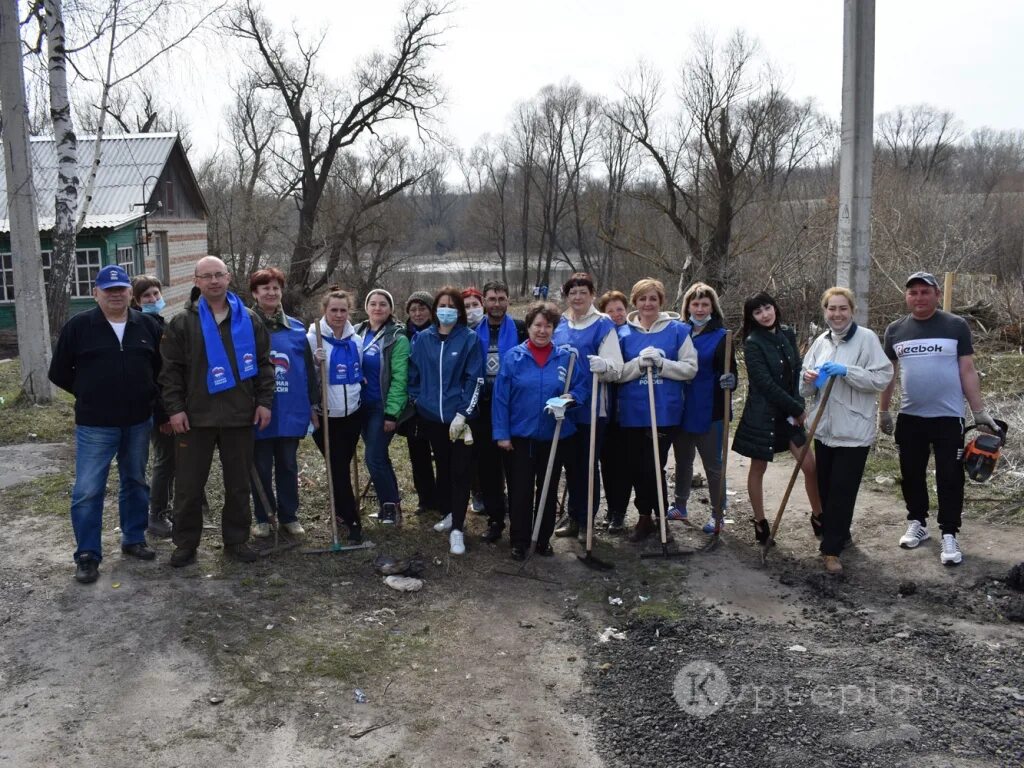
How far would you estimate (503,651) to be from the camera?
180 inches

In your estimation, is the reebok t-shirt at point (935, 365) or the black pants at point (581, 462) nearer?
the reebok t-shirt at point (935, 365)

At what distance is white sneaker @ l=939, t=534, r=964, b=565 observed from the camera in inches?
214

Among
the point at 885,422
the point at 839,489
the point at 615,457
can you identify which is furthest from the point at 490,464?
the point at 885,422

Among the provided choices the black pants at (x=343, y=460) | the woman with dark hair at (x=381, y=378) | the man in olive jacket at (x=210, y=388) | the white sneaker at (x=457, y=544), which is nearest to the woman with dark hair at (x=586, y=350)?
the white sneaker at (x=457, y=544)

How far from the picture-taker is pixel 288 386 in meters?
5.72

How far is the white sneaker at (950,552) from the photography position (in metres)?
5.44

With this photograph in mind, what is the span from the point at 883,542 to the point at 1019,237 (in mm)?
32651

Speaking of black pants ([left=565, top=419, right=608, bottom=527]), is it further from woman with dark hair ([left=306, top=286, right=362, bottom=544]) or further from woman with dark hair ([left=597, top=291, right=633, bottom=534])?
woman with dark hair ([left=306, top=286, right=362, bottom=544])

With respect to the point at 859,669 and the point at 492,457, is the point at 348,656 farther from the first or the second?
the point at 859,669

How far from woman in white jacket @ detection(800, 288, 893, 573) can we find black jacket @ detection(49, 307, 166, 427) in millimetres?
4204

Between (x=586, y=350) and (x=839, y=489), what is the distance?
185 centimetres

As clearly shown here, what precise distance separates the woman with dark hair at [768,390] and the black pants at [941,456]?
2.07ft

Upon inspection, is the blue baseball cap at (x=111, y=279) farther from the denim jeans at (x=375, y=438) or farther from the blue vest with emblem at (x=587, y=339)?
the blue vest with emblem at (x=587, y=339)

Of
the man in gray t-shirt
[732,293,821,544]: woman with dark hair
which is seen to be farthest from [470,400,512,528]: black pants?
the man in gray t-shirt
